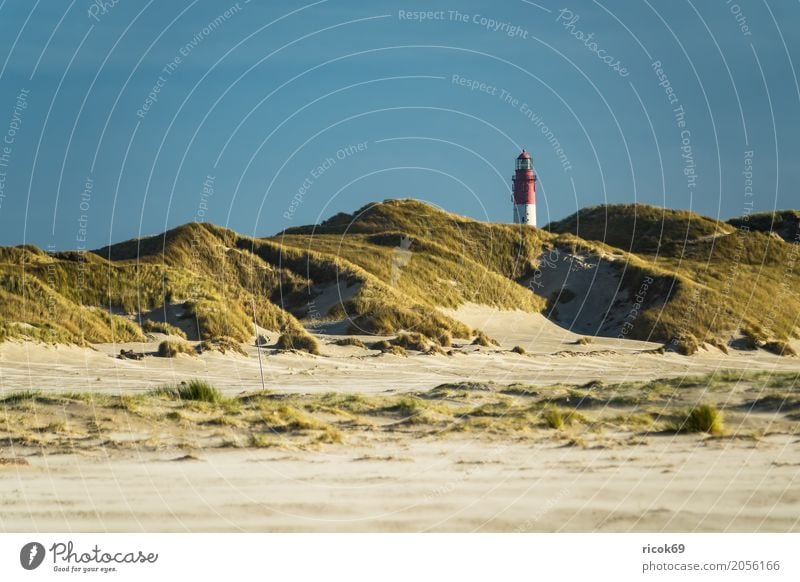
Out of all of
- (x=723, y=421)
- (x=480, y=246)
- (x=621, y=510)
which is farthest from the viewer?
(x=480, y=246)

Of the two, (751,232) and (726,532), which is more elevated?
(751,232)

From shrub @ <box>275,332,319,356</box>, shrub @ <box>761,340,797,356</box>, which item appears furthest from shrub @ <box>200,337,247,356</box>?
shrub @ <box>761,340,797,356</box>

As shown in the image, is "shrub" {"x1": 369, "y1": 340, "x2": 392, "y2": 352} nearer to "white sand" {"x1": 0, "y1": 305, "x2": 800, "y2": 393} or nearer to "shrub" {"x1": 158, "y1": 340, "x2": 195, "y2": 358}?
"white sand" {"x1": 0, "y1": 305, "x2": 800, "y2": 393}

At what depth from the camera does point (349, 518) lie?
10.2 metres

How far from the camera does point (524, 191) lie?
7044 cm

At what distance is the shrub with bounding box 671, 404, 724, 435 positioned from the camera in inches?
601

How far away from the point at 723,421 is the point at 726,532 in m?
6.72

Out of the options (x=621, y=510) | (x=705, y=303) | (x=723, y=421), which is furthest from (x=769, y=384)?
(x=705, y=303)

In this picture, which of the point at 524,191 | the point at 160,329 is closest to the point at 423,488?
the point at 160,329

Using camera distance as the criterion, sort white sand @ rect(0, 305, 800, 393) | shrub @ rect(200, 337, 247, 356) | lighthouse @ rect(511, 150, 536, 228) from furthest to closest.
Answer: lighthouse @ rect(511, 150, 536, 228) < shrub @ rect(200, 337, 247, 356) < white sand @ rect(0, 305, 800, 393)

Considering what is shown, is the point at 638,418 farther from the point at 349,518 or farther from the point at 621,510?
the point at 349,518

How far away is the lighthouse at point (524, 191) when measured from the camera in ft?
230

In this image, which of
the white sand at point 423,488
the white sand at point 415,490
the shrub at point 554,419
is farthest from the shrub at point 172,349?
the white sand at point 415,490

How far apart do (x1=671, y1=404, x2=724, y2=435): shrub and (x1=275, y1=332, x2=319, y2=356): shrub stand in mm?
18292
